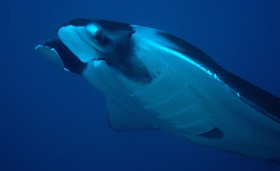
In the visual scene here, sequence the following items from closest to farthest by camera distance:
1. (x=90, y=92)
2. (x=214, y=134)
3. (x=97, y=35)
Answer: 1. (x=97, y=35)
2. (x=214, y=134)
3. (x=90, y=92)

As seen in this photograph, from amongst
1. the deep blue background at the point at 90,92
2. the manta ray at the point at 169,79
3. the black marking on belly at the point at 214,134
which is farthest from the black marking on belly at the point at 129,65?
the deep blue background at the point at 90,92

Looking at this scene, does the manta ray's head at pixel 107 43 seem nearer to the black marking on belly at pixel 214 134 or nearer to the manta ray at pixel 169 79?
the manta ray at pixel 169 79

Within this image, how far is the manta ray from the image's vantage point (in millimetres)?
970

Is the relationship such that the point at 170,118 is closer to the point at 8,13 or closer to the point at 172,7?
the point at 172,7

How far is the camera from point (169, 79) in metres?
1.08

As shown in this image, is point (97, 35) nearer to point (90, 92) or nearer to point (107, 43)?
point (107, 43)

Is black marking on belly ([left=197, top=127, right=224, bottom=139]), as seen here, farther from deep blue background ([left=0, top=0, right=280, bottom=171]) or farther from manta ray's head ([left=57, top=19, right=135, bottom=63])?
deep blue background ([left=0, top=0, right=280, bottom=171])

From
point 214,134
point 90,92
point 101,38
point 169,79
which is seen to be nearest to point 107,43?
point 101,38

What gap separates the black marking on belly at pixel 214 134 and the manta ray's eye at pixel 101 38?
36.4 inches

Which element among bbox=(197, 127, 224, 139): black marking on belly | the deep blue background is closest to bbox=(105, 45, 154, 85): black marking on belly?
bbox=(197, 127, 224, 139): black marking on belly

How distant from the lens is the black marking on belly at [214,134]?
146 cm

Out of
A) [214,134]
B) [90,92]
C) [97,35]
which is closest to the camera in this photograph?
[97,35]

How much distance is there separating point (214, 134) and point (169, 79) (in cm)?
71

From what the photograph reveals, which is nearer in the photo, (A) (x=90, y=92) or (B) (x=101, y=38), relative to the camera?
(B) (x=101, y=38)
